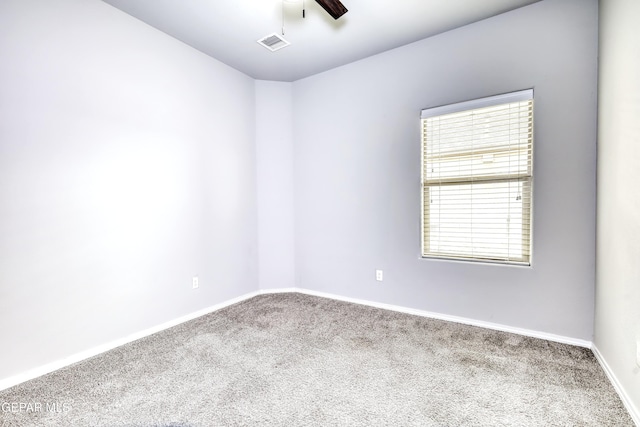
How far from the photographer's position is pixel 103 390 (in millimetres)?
1750

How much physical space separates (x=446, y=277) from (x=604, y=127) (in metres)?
1.62

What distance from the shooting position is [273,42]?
8.73 ft

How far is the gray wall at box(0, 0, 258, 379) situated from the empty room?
14 mm

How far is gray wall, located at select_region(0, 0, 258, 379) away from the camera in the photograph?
1853mm

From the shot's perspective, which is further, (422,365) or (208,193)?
(208,193)

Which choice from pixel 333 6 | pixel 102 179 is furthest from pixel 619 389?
pixel 102 179

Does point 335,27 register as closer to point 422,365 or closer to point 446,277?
point 446,277

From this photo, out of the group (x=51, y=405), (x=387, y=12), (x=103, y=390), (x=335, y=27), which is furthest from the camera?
(x=335, y=27)

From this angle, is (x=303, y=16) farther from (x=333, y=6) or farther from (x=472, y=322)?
(x=472, y=322)

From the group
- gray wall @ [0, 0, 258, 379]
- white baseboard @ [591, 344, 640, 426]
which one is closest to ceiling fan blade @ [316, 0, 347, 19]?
gray wall @ [0, 0, 258, 379]

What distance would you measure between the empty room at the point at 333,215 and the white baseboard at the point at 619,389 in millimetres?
14

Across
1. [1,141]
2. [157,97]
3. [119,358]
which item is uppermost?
[157,97]

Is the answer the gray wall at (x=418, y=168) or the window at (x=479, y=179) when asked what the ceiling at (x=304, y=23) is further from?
the window at (x=479, y=179)

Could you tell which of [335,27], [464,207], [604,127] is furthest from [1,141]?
[604,127]
